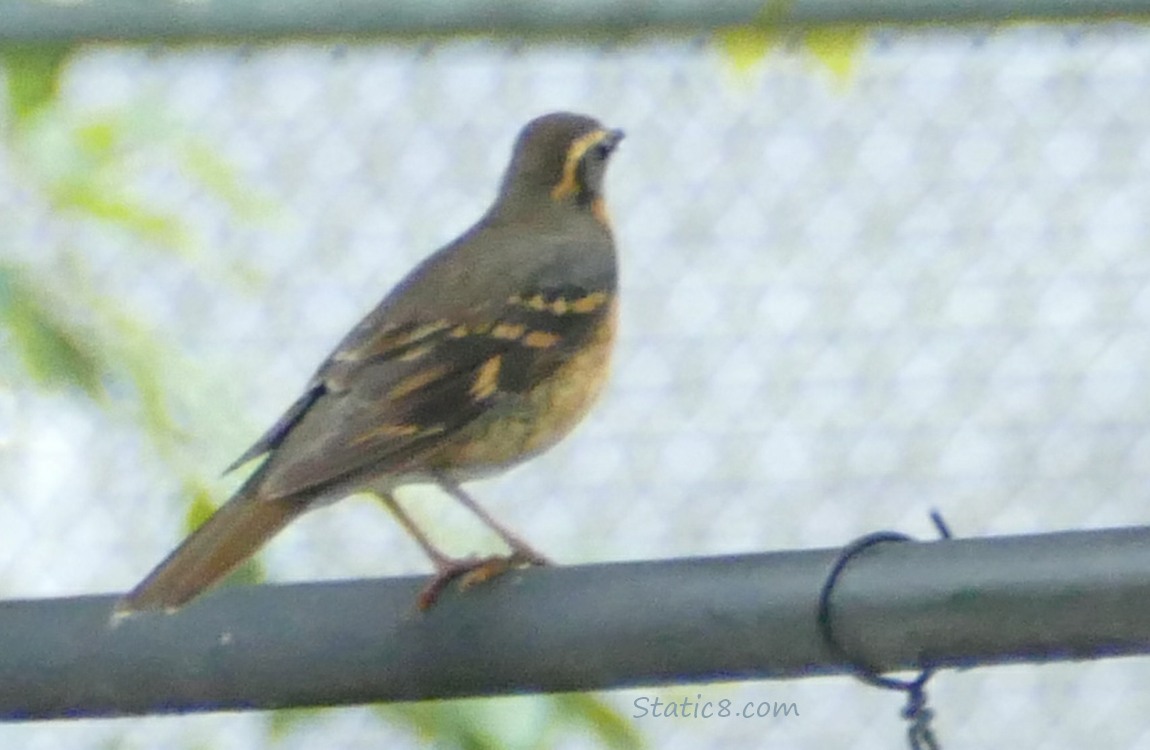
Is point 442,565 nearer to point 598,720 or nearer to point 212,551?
point 598,720

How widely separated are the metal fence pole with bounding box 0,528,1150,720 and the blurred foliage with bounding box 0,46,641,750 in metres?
0.73

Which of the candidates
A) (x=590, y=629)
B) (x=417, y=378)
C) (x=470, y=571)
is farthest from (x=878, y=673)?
(x=417, y=378)

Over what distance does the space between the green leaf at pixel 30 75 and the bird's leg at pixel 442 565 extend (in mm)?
819

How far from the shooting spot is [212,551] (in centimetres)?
237

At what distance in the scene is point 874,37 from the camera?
3.63 metres

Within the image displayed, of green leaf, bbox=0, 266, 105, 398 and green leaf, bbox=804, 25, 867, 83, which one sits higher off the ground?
green leaf, bbox=804, 25, 867, 83

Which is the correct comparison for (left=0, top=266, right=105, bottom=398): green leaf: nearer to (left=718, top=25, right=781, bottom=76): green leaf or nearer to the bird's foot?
the bird's foot

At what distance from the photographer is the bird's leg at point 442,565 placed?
89.0 inches

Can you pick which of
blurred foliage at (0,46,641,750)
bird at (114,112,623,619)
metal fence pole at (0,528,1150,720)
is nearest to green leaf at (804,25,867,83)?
bird at (114,112,623,619)

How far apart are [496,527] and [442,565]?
0.35m

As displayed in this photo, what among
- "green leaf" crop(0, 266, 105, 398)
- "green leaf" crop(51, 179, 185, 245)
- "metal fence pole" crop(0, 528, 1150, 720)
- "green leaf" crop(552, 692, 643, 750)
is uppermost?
"green leaf" crop(51, 179, 185, 245)

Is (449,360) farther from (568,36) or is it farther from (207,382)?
(568,36)

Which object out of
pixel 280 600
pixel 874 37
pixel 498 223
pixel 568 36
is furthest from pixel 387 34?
pixel 280 600

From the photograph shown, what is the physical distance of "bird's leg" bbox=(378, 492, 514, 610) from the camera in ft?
7.41
